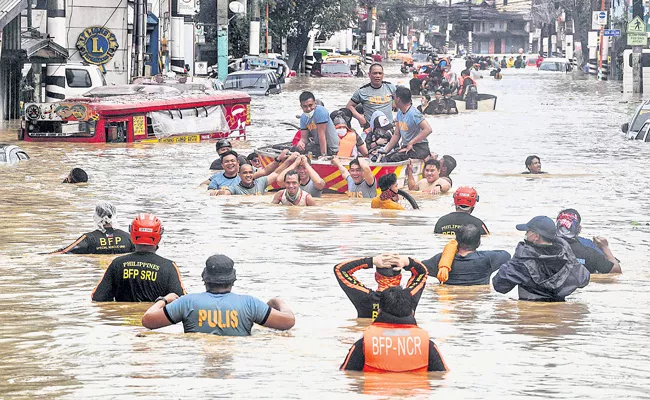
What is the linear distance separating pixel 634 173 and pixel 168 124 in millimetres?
10696

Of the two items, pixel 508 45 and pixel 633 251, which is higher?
pixel 508 45

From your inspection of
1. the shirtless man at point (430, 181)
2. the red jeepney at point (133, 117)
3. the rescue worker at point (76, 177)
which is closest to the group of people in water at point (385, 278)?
the shirtless man at point (430, 181)

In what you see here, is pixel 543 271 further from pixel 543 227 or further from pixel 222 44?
pixel 222 44

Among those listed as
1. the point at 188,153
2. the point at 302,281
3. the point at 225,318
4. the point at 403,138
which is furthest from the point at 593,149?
the point at 225,318

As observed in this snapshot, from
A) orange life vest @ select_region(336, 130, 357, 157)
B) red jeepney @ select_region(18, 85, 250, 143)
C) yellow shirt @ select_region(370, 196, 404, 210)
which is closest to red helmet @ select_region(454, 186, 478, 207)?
yellow shirt @ select_region(370, 196, 404, 210)

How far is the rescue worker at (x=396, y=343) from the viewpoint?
8594 millimetres

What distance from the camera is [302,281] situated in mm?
13375

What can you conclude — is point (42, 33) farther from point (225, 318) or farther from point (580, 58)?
point (580, 58)

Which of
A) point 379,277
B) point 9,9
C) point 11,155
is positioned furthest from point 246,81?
point 379,277

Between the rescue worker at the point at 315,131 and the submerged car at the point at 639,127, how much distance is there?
14909 millimetres

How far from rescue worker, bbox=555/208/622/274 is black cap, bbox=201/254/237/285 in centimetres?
406

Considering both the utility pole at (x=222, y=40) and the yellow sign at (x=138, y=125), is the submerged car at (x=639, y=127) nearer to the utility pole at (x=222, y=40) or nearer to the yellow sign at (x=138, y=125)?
the yellow sign at (x=138, y=125)

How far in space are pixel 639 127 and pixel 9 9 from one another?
15.5 meters

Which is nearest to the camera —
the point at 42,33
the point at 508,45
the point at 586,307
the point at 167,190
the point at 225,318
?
the point at 225,318
